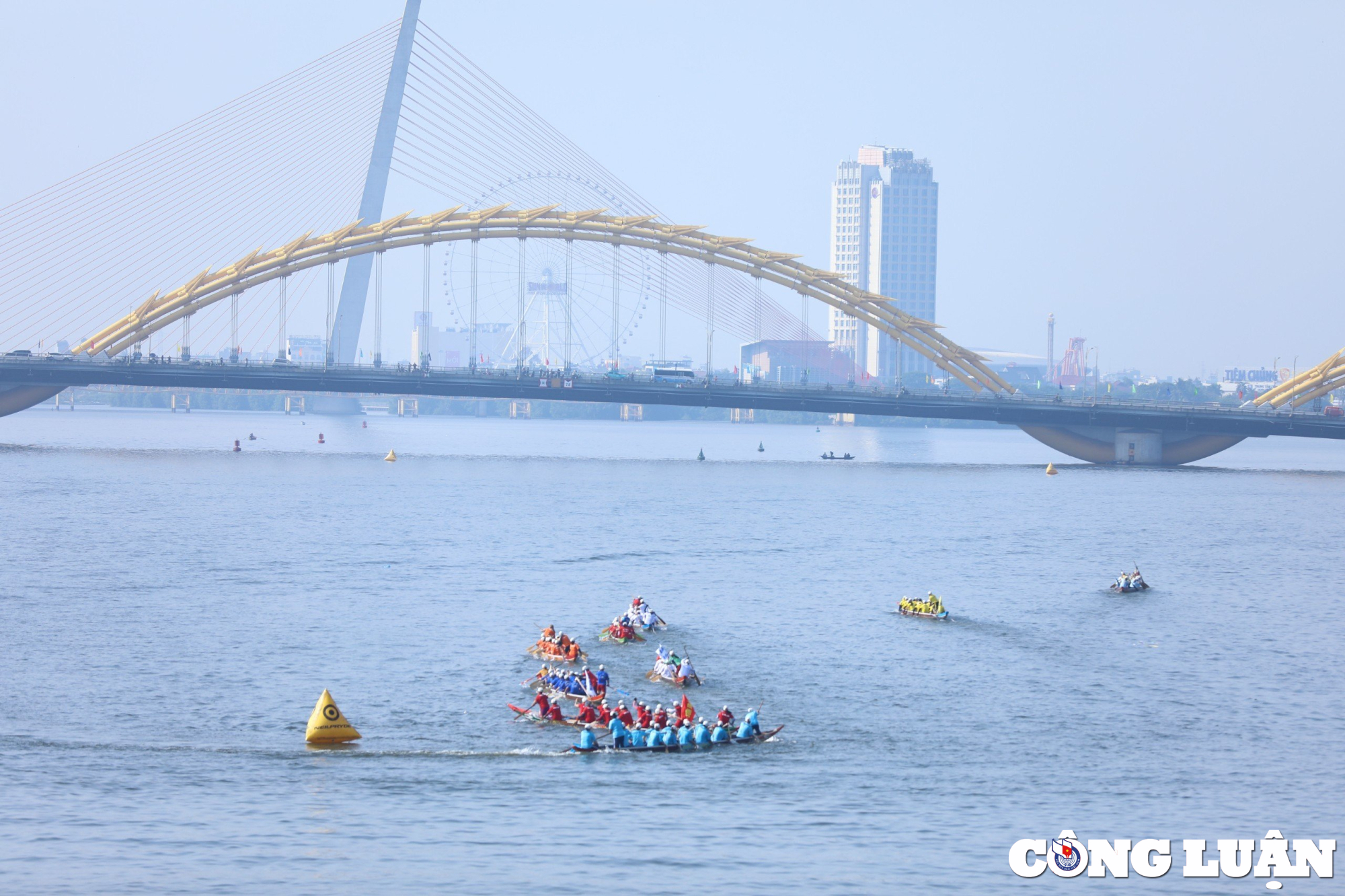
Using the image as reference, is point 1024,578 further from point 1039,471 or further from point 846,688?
point 1039,471

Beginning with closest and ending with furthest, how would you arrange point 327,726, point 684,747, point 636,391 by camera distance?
point 327,726 < point 684,747 < point 636,391

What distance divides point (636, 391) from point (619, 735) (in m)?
102

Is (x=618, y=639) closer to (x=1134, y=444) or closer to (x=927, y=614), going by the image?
(x=927, y=614)

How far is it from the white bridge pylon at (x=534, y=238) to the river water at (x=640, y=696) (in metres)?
51.2

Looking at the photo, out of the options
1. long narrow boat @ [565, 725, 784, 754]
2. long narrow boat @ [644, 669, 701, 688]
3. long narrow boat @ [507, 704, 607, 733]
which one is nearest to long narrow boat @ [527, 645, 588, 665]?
long narrow boat @ [644, 669, 701, 688]

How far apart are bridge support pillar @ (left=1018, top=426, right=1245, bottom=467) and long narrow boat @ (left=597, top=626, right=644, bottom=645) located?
106 metres

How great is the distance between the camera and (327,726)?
40.2 metres

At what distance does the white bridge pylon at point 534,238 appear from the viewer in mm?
149125

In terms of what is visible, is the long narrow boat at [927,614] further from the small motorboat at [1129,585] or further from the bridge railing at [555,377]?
the bridge railing at [555,377]

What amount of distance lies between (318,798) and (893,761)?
15.1 m

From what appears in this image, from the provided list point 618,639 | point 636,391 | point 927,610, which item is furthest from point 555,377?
point 618,639

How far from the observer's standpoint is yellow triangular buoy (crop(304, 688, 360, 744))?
1583 inches

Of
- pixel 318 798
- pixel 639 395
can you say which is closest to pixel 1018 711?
pixel 318 798

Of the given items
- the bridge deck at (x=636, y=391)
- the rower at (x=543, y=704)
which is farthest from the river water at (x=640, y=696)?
the bridge deck at (x=636, y=391)
